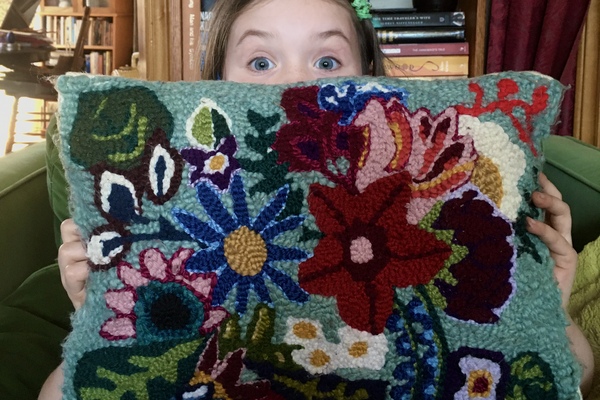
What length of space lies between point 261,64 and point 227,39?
0.13 metres

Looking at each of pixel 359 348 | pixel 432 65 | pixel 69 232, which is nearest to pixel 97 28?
Answer: pixel 432 65

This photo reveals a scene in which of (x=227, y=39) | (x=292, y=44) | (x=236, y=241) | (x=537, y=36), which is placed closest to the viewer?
(x=236, y=241)

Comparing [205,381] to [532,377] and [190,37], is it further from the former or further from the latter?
[190,37]

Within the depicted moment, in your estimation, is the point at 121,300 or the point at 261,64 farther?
the point at 261,64

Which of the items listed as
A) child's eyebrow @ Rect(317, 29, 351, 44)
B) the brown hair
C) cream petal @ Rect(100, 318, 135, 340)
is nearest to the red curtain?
the brown hair

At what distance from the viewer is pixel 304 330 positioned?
1.60 feet

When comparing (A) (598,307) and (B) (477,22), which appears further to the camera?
(B) (477,22)

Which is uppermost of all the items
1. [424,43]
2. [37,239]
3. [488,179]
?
[424,43]

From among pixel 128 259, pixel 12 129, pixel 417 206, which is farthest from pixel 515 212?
pixel 12 129

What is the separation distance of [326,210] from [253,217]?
57 millimetres

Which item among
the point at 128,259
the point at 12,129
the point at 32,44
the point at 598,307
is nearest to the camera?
the point at 128,259

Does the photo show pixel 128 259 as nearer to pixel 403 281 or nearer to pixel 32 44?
pixel 403 281

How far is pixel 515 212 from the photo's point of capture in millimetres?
497

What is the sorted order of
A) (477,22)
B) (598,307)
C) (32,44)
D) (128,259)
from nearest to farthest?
(128,259)
(598,307)
(477,22)
(32,44)
